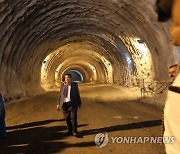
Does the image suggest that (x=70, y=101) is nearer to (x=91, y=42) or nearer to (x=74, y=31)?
(x=74, y=31)

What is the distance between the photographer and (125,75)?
89.6 ft

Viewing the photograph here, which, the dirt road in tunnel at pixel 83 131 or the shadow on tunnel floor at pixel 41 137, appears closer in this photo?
the dirt road in tunnel at pixel 83 131

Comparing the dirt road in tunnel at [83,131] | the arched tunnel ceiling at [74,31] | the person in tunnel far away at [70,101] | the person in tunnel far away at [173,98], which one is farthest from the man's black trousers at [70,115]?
the person in tunnel far away at [173,98]

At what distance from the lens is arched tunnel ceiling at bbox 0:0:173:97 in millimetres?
14424

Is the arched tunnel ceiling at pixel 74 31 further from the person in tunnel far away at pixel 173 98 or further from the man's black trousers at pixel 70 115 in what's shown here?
the person in tunnel far away at pixel 173 98

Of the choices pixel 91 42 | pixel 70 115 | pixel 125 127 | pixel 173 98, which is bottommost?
pixel 125 127

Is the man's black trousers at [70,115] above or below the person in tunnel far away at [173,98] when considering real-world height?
below

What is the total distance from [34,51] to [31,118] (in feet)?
33.8

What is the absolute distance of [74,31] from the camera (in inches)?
896

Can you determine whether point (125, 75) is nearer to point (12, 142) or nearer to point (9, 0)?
point (9, 0)

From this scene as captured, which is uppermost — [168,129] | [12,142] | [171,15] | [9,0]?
[9,0]

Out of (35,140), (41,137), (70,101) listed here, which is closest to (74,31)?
(70,101)

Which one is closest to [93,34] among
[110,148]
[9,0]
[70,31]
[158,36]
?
[70,31]

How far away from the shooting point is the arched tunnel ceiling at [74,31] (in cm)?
1442
